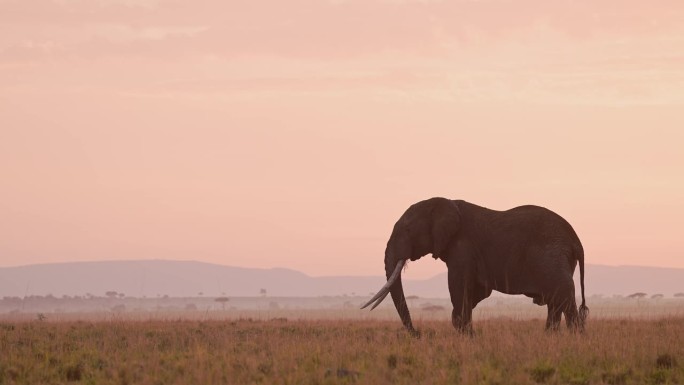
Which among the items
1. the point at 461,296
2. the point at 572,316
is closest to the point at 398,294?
the point at 461,296

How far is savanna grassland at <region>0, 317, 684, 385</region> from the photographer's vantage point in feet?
50.0

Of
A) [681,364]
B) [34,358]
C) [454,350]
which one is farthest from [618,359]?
[34,358]

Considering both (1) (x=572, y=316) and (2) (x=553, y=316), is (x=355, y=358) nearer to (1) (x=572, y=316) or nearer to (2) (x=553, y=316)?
(2) (x=553, y=316)

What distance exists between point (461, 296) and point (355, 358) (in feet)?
18.8

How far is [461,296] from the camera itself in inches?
904

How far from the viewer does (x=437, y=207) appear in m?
23.8

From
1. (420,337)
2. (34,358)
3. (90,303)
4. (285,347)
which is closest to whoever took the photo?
(34,358)

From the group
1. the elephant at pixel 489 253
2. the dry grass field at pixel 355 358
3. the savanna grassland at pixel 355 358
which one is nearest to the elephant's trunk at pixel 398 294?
the elephant at pixel 489 253

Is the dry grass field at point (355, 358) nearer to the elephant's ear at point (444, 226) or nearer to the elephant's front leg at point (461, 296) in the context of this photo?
the elephant's front leg at point (461, 296)

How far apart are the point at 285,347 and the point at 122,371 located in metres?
4.42

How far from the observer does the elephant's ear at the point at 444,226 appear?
2334cm

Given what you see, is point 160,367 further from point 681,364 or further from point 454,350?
point 681,364

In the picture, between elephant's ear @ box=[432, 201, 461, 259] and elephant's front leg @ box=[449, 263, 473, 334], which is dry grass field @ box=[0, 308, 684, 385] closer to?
elephant's front leg @ box=[449, 263, 473, 334]

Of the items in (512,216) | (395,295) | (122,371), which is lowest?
(122,371)
